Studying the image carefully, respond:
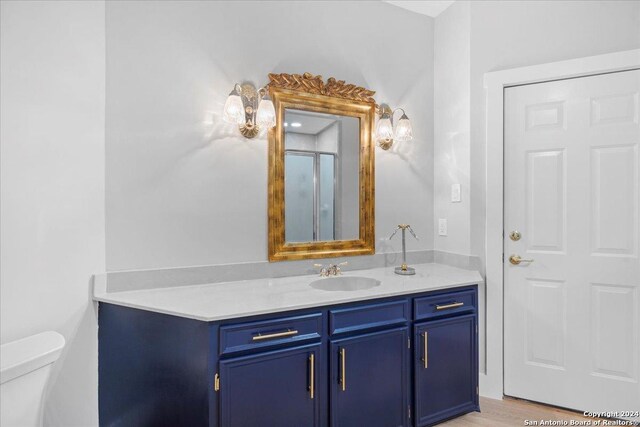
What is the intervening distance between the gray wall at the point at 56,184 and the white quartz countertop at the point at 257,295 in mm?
206

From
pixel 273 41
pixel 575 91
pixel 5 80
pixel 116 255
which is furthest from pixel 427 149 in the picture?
pixel 5 80

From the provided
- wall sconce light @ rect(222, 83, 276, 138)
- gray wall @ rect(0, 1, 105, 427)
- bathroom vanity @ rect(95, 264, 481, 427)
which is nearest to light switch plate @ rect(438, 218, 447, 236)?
bathroom vanity @ rect(95, 264, 481, 427)

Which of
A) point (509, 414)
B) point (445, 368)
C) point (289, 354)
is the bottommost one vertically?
point (509, 414)

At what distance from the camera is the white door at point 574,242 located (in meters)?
2.01

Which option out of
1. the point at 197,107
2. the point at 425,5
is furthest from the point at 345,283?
the point at 425,5

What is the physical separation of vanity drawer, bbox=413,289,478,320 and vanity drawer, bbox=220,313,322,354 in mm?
604

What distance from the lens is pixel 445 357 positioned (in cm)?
200

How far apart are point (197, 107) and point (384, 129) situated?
1.19m

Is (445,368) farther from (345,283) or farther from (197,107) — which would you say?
(197,107)

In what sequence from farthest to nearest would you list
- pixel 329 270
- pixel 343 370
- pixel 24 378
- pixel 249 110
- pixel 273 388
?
pixel 329 270 < pixel 249 110 < pixel 343 370 < pixel 273 388 < pixel 24 378

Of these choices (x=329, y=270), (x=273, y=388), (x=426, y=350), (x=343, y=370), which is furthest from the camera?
(x=329, y=270)

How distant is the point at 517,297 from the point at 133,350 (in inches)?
86.4

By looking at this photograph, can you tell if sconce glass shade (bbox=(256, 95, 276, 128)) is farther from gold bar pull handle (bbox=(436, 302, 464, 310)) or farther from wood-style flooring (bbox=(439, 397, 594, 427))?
wood-style flooring (bbox=(439, 397, 594, 427))

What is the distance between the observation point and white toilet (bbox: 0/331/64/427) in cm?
126
